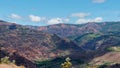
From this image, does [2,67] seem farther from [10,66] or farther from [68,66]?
[68,66]

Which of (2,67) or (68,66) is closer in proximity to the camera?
(2,67)

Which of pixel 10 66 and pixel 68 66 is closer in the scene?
pixel 10 66

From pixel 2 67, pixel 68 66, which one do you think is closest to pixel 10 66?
pixel 2 67
